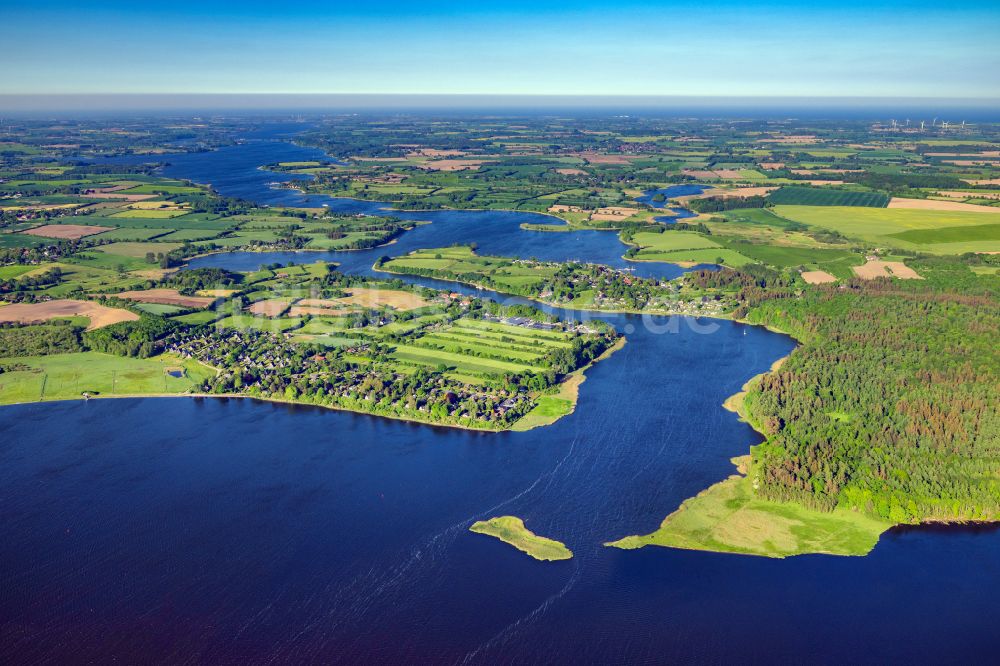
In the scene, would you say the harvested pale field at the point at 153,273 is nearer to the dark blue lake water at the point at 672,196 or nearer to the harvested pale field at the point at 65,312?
the harvested pale field at the point at 65,312

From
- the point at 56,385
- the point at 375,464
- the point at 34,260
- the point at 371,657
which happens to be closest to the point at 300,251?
the point at 34,260

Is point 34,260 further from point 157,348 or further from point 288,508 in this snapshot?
point 288,508

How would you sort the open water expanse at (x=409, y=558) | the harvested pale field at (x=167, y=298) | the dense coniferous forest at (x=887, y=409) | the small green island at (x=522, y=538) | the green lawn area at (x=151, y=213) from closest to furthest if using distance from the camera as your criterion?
the open water expanse at (x=409, y=558) < the small green island at (x=522, y=538) < the dense coniferous forest at (x=887, y=409) < the harvested pale field at (x=167, y=298) < the green lawn area at (x=151, y=213)

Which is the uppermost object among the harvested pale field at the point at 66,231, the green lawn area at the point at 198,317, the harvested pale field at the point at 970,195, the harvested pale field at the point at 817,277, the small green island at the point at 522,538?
the harvested pale field at the point at 970,195

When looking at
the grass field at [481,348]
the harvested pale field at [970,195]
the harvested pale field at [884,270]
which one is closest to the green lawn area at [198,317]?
the grass field at [481,348]

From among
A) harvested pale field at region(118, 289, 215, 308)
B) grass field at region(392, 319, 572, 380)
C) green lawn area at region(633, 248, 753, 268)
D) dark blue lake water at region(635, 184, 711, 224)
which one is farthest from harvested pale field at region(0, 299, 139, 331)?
dark blue lake water at region(635, 184, 711, 224)

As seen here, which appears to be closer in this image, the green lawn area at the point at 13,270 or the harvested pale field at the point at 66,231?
the green lawn area at the point at 13,270
